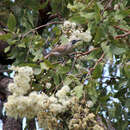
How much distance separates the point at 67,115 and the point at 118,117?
880 mm

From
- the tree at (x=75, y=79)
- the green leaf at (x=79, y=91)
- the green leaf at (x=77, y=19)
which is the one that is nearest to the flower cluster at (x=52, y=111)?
the tree at (x=75, y=79)

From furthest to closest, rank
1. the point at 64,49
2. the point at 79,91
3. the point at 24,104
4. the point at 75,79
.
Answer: the point at 64,49 → the point at 75,79 → the point at 79,91 → the point at 24,104

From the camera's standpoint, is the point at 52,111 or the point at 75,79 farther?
the point at 75,79

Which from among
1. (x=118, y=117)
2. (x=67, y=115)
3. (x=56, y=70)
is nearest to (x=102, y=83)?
(x=118, y=117)

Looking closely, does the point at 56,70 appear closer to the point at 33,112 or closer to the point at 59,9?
the point at 33,112

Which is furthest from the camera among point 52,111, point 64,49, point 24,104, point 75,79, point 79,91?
point 64,49

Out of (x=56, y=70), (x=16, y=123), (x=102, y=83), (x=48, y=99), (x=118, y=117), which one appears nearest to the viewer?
(x=48, y=99)

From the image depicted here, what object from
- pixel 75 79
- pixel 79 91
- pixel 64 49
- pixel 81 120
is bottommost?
pixel 81 120

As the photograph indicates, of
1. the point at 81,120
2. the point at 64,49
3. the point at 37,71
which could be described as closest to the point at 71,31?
the point at 64,49

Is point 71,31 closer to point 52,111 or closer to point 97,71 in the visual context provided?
point 97,71

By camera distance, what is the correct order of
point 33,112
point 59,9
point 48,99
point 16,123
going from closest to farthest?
point 33,112
point 48,99
point 59,9
point 16,123

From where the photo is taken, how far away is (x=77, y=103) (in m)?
1.18

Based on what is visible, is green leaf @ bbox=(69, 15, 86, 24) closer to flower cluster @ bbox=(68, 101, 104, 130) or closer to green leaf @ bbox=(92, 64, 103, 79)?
green leaf @ bbox=(92, 64, 103, 79)

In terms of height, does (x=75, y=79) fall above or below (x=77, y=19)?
below
